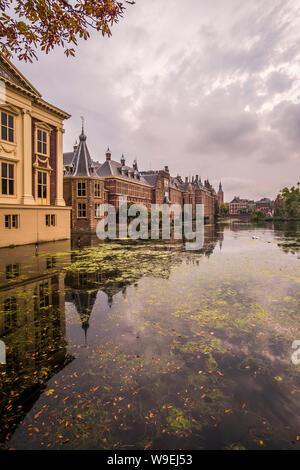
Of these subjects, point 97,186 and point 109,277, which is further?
point 97,186

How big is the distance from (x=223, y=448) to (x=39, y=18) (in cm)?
746

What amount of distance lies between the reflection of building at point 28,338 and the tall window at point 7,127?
1345 cm

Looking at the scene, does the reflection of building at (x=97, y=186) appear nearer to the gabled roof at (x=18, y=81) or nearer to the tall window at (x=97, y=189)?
the tall window at (x=97, y=189)

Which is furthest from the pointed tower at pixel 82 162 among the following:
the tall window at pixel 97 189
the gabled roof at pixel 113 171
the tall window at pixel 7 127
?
the tall window at pixel 7 127

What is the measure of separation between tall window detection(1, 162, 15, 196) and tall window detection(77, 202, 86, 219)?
52.3 ft

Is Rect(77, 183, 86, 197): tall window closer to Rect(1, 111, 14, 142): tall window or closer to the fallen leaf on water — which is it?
Rect(1, 111, 14, 142): tall window

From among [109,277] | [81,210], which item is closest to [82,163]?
[81,210]

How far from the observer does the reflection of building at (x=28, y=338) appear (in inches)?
134

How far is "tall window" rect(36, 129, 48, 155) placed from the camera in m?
21.0

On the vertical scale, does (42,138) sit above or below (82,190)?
above

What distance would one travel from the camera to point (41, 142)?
21.3 m

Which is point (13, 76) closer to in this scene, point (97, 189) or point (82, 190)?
point (82, 190)

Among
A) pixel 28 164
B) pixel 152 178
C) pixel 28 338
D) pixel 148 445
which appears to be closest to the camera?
pixel 148 445

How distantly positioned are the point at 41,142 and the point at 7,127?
3.32 metres
